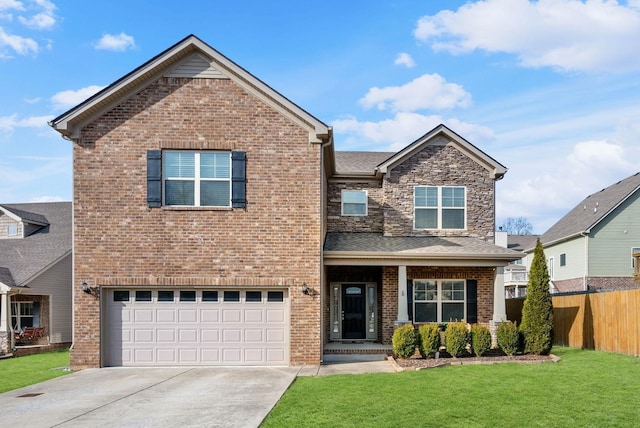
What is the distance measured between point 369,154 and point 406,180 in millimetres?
3776

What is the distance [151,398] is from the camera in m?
10.3

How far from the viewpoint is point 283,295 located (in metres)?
14.7

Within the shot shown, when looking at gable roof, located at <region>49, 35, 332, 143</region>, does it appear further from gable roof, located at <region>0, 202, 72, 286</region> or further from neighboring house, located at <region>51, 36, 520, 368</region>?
gable roof, located at <region>0, 202, 72, 286</region>

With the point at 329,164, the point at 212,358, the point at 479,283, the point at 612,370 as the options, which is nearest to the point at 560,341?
the point at 479,283

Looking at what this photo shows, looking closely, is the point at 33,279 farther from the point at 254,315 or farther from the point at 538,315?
the point at 538,315

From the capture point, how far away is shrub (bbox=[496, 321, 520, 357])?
1462 centimetres

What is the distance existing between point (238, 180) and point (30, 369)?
805 centimetres

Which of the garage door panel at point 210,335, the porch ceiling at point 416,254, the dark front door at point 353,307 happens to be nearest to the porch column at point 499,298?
the porch ceiling at point 416,254

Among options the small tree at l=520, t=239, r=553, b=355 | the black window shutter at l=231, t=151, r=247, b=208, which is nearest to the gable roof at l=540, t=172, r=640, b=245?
the small tree at l=520, t=239, r=553, b=355

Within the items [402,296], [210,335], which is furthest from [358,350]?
[210,335]

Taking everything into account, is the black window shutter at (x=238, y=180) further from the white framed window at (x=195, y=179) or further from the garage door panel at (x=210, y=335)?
the garage door panel at (x=210, y=335)

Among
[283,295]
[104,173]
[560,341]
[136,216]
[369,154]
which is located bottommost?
[560,341]

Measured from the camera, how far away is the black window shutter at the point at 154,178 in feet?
47.2

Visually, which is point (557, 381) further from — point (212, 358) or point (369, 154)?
point (369, 154)
